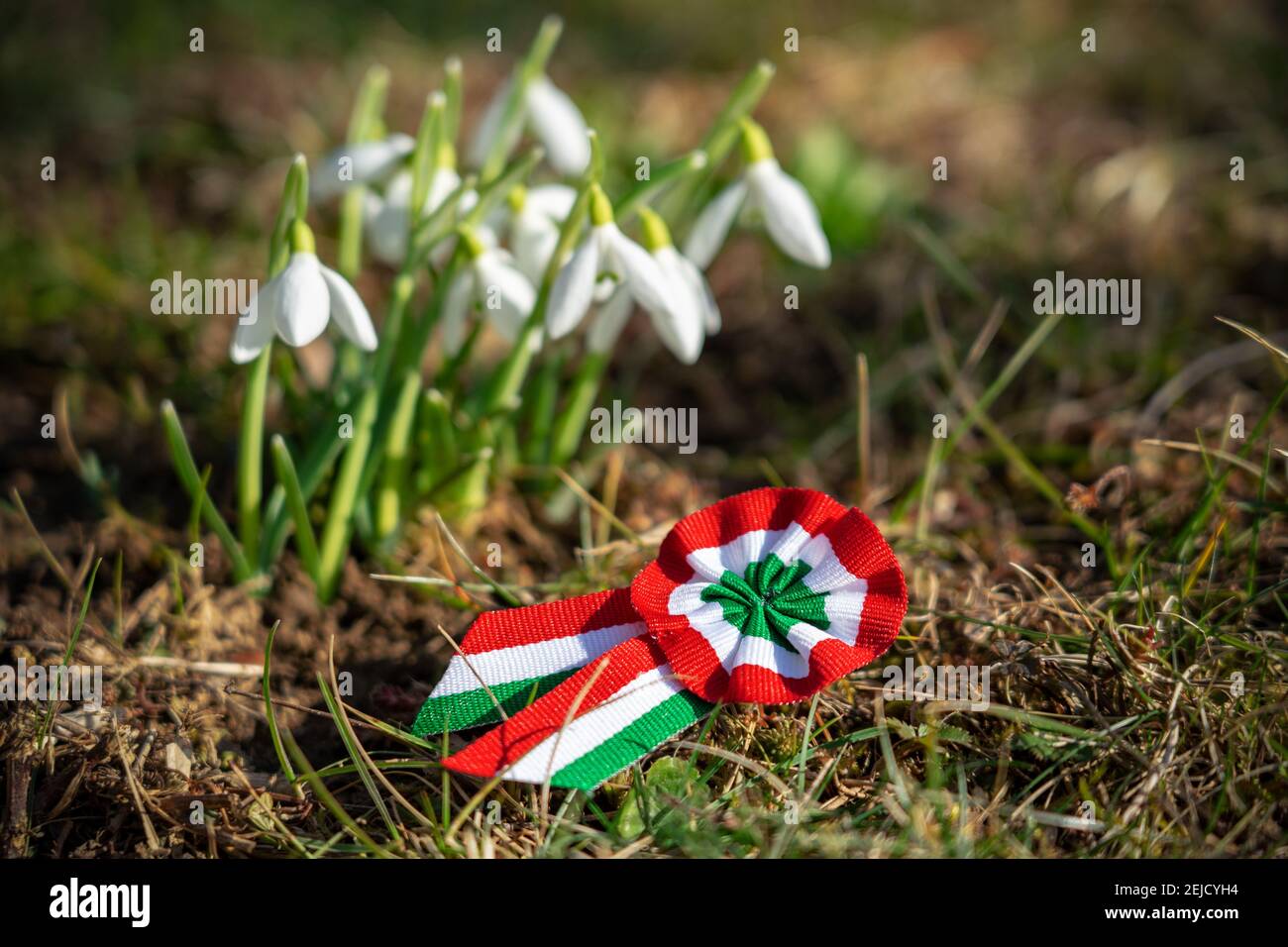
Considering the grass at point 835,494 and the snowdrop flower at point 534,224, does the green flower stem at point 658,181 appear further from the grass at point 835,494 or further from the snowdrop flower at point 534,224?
the grass at point 835,494

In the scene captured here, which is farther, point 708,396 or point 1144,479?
point 708,396

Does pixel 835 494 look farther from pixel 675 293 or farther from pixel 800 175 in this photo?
pixel 800 175

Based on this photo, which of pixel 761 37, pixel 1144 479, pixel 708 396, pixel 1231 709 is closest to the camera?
pixel 1231 709

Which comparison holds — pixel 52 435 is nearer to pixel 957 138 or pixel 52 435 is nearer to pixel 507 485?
pixel 507 485

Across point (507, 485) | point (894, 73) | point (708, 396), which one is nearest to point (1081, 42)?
point (894, 73)

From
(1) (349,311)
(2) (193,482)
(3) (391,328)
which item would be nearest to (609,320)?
(3) (391,328)

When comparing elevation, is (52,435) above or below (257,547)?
above
